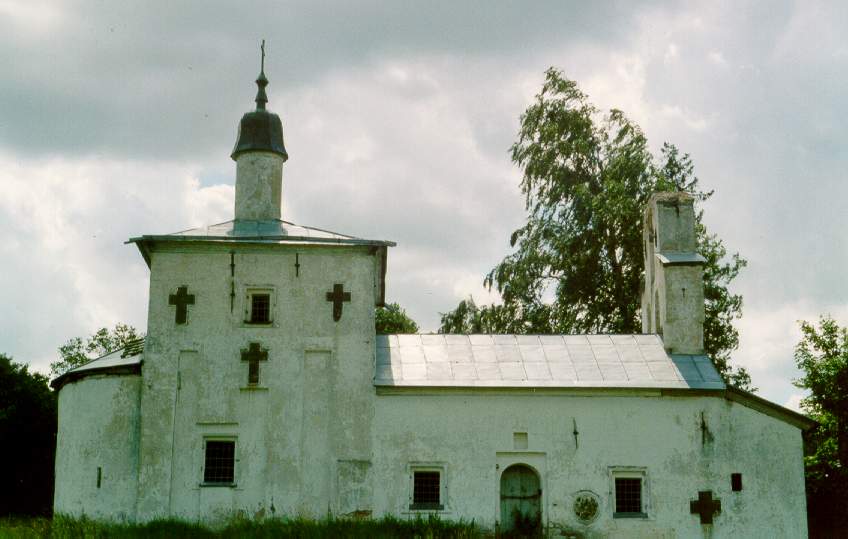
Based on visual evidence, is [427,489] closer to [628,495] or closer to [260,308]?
[628,495]

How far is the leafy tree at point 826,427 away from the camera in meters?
23.5

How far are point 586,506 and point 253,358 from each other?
6856 millimetres

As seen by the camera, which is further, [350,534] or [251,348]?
[251,348]

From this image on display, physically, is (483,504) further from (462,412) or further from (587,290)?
(587,290)

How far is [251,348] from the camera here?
679 inches

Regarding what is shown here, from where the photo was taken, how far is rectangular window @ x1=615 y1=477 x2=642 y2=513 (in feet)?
55.1

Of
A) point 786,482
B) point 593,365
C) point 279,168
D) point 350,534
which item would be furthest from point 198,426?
point 786,482

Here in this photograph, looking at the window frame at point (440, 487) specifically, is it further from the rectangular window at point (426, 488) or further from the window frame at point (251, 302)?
the window frame at point (251, 302)

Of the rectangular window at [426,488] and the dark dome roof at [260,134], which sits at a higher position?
the dark dome roof at [260,134]

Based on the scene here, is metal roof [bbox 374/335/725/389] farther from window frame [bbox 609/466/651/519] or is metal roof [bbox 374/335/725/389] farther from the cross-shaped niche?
the cross-shaped niche

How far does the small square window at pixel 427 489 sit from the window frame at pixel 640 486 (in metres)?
3.18

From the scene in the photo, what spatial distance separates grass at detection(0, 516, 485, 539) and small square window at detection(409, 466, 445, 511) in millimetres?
456

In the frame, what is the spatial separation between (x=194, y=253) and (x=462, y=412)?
611 cm

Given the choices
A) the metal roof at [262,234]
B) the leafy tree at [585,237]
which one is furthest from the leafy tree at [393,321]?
the metal roof at [262,234]
